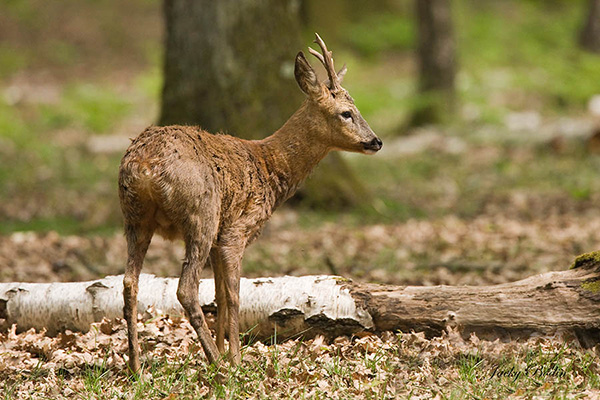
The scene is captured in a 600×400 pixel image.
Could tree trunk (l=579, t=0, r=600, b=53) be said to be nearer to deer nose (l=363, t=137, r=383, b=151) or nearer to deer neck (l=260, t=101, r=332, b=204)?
deer nose (l=363, t=137, r=383, b=151)

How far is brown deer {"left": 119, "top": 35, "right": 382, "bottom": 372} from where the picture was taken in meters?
4.40

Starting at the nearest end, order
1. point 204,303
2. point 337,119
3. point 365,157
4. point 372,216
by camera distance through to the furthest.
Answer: point 337,119
point 204,303
point 372,216
point 365,157

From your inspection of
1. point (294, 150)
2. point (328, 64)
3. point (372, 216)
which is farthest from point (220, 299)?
point (372, 216)

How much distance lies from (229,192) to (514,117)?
14.1 metres

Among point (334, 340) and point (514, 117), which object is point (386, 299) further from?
point (514, 117)

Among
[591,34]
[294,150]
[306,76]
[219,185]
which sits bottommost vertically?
[219,185]

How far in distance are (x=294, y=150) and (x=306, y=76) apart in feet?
1.83

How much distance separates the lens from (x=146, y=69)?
25.3 meters

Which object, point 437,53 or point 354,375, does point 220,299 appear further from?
point 437,53

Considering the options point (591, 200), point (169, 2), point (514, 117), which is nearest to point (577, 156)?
point (591, 200)

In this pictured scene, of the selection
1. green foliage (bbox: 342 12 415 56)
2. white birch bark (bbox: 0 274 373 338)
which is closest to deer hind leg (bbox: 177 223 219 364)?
white birch bark (bbox: 0 274 373 338)

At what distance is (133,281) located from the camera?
14.7ft

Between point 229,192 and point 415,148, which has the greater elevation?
point 415,148

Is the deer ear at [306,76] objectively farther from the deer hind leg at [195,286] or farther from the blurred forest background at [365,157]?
the blurred forest background at [365,157]
